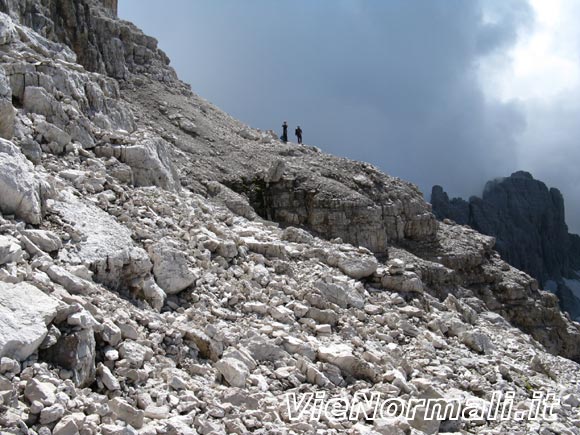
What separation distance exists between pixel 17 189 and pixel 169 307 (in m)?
3.88

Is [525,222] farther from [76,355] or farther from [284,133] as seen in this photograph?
[76,355]

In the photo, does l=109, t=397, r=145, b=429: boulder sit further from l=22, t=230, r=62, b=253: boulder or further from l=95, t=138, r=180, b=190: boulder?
l=95, t=138, r=180, b=190: boulder

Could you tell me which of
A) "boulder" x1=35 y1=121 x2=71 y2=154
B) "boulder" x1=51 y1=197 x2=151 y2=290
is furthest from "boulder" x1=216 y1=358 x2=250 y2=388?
"boulder" x1=35 y1=121 x2=71 y2=154

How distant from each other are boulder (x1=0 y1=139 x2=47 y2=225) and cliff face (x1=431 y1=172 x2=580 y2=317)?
94352mm

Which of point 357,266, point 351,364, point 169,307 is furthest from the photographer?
point 357,266

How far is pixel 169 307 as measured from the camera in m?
11.8

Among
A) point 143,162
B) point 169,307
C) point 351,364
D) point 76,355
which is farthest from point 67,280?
point 143,162

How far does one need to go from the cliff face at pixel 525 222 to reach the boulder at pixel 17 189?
3715 inches

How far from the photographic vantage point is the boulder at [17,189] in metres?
10.2

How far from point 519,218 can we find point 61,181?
115769 mm

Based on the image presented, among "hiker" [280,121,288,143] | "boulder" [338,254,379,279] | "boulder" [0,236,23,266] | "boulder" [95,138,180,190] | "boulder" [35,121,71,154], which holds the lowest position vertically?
"boulder" [0,236,23,266]

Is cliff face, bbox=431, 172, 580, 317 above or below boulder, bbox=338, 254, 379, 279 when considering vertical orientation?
above

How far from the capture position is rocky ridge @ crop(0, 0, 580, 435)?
7.82 metres

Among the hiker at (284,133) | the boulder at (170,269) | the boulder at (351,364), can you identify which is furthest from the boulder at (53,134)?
the hiker at (284,133)
